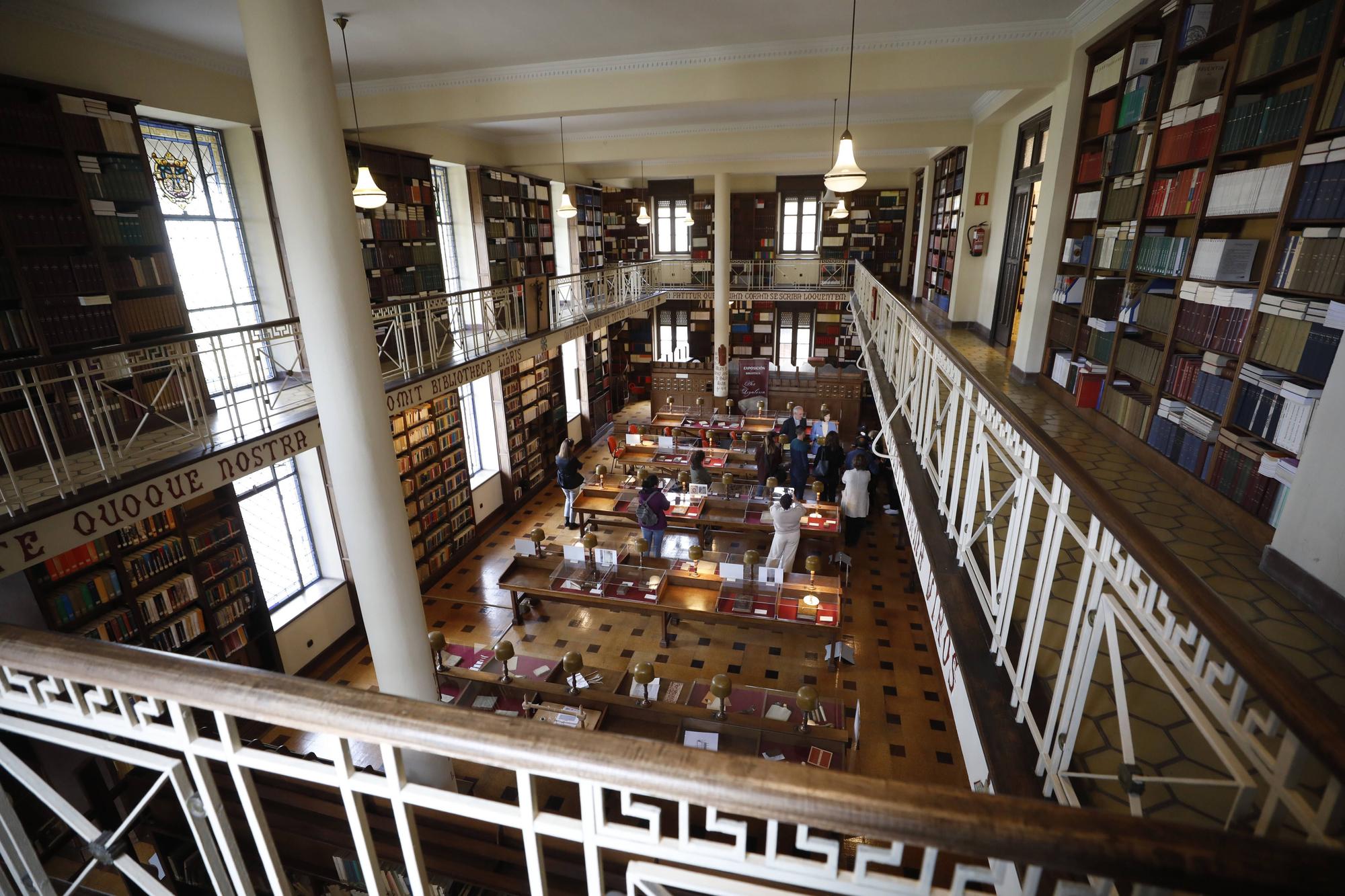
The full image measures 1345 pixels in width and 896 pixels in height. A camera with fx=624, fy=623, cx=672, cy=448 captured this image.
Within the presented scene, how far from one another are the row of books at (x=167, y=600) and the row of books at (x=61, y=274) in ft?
7.59

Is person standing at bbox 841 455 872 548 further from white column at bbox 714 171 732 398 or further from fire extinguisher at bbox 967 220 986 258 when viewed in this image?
white column at bbox 714 171 732 398

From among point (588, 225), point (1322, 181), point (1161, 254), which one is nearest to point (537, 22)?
point (1161, 254)

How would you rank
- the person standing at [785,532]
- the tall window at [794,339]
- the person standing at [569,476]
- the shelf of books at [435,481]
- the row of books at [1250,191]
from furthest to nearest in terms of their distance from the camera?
the tall window at [794,339], the person standing at [569,476], the shelf of books at [435,481], the person standing at [785,532], the row of books at [1250,191]

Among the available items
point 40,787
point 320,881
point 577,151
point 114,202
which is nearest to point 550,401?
point 577,151

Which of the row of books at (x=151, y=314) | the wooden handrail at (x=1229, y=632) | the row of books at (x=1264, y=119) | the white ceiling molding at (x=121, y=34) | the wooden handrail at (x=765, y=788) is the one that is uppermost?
the white ceiling molding at (x=121, y=34)

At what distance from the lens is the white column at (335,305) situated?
2.97 metres

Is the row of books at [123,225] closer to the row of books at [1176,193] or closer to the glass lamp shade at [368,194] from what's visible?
the glass lamp shade at [368,194]

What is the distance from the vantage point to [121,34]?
471 cm

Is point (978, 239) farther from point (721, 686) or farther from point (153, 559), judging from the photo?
point (153, 559)

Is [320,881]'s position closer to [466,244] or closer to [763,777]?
[763,777]

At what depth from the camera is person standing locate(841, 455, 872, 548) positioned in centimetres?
747

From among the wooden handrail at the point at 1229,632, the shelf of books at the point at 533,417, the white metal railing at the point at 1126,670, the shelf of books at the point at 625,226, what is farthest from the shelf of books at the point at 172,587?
the shelf of books at the point at 625,226

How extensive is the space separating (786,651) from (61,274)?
6816 millimetres

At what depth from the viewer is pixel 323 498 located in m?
6.73
